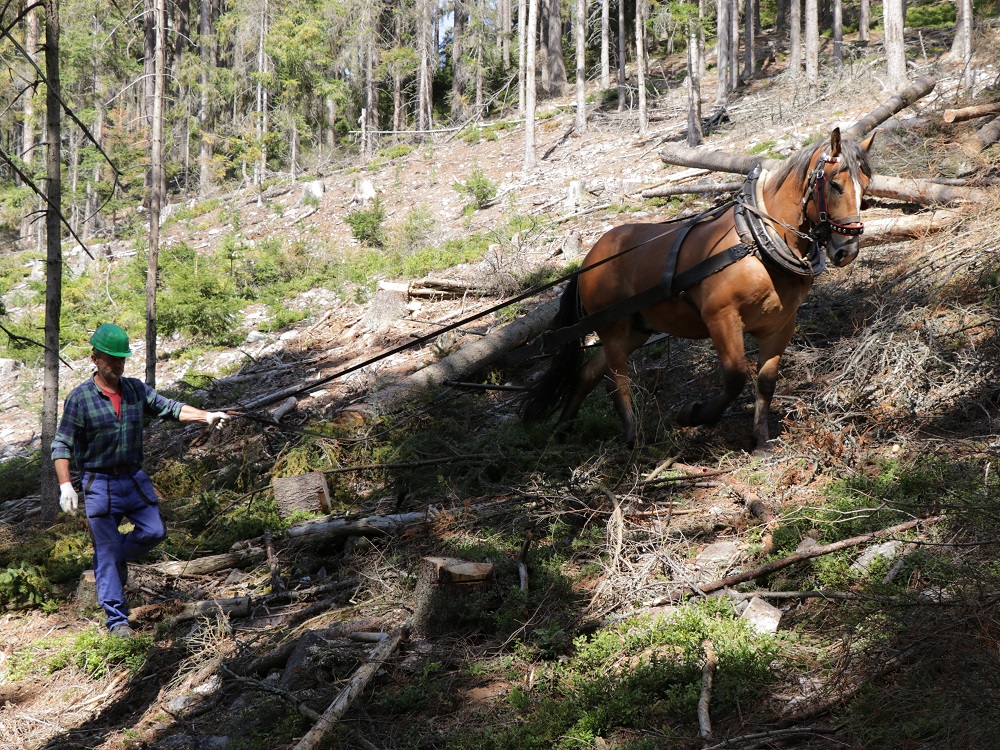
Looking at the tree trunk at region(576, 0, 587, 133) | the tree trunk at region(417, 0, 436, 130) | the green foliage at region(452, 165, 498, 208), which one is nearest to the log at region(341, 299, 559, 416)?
the green foliage at region(452, 165, 498, 208)

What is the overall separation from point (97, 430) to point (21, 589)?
181 centimetres

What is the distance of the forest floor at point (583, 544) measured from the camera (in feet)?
11.8

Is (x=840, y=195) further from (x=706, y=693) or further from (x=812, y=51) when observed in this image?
(x=812, y=51)

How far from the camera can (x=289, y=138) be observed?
3369cm

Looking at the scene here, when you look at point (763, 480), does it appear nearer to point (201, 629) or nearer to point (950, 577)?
point (950, 577)

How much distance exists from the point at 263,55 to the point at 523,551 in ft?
105

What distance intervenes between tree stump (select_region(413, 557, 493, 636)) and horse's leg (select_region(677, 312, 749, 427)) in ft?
7.68

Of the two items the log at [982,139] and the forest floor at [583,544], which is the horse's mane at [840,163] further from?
the log at [982,139]

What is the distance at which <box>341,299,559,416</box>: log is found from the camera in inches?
314

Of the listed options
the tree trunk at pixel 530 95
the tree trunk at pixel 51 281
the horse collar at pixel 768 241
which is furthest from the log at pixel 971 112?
the tree trunk at pixel 530 95

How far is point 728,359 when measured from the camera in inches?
225

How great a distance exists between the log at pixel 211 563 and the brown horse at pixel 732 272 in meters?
2.75

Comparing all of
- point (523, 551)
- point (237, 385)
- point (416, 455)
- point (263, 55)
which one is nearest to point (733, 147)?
point (237, 385)

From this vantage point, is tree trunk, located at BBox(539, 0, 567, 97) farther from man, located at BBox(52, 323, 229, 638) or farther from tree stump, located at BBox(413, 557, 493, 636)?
tree stump, located at BBox(413, 557, 493, 636)
